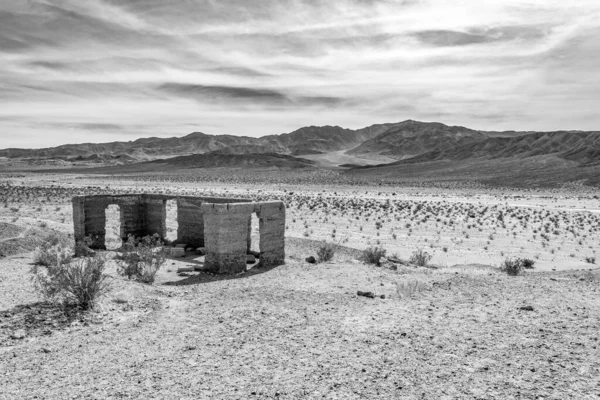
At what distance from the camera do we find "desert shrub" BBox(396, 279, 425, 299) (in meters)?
10.9

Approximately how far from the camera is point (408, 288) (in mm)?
11148

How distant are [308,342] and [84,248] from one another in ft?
37.9

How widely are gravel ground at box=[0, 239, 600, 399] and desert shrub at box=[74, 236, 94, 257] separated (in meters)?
4.79

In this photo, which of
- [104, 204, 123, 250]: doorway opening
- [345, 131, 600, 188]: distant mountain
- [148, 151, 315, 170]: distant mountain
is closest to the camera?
[104, 204, 123, 250]: doorway opening

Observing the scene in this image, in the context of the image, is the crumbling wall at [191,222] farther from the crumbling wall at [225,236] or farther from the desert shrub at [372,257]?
the desert shrub at [372,257]

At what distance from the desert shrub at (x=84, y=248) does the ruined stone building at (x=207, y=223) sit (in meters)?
0.64

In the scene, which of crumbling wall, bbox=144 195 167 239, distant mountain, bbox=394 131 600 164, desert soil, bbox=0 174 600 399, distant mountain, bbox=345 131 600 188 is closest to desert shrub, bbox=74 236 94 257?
desert soil, bbox=0 174 600 399

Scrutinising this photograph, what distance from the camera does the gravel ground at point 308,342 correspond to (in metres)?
6.25

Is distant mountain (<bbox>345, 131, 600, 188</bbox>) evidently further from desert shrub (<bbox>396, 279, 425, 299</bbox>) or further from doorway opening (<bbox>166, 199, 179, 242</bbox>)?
desert shrub (<bbox>396, 279, 425, 299</bbox>)

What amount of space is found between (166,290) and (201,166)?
132 meters

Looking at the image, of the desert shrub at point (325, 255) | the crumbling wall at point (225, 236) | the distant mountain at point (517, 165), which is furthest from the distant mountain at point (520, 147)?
the crumbling wall at point (225, 236)

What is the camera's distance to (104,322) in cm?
891

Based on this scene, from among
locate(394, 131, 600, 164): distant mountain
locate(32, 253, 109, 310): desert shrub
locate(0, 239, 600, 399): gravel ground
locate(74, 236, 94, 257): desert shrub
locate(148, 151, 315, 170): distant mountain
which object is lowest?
locate(74, 236, 94, 257): desert shrub

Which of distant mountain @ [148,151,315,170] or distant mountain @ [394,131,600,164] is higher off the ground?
distant mountain @ [394,131,600,164]
